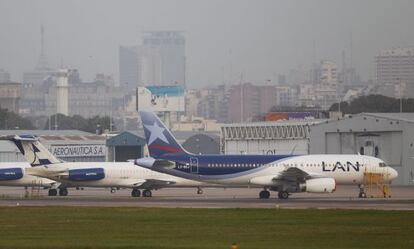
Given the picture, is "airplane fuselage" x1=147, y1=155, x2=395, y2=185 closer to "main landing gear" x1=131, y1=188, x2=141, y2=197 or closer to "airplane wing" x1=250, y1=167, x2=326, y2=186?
"airplane wing" x1=250, y1=167, x2=326, y2=186

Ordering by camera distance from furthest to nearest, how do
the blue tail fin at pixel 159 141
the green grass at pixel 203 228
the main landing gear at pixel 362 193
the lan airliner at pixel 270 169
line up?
the blue tail fin at pixel 159 141 → the main landing gear at pixel 362 193 → the lan airliner at pixel 270 169 → the green grass at pixel 203 228

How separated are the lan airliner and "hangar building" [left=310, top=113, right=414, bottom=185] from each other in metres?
25.2

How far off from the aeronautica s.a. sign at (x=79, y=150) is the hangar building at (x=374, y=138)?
35.3m

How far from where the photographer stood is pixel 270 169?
309 ft

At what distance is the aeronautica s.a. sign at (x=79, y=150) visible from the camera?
153125 millimetres

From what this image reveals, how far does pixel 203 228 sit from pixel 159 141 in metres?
41.0

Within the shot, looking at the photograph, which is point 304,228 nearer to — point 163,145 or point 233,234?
point 233,234

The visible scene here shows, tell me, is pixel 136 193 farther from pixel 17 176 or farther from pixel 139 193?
pixel 17 176

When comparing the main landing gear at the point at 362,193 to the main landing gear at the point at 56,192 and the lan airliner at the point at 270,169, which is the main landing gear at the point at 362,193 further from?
the main landing gear at the point at 56,192

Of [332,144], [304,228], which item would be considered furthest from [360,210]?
[332,144]

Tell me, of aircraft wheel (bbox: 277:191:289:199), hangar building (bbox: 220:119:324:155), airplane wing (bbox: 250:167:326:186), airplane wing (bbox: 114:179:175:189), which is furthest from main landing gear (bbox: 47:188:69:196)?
hangar building (bbox: 220:119:324:155)

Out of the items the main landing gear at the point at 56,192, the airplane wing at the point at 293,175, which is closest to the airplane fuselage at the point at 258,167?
the airplane wing at the point at 293,175

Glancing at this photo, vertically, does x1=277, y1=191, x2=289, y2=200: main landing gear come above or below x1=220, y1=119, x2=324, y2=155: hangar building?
below

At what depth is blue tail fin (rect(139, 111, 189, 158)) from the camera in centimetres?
9875
